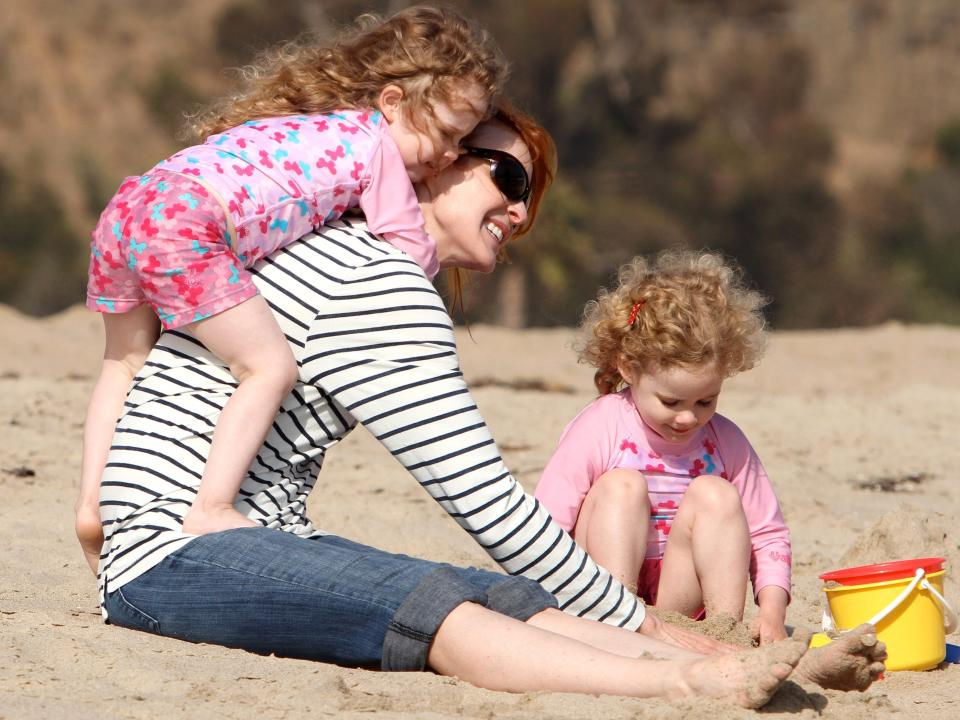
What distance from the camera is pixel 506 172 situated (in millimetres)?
2922

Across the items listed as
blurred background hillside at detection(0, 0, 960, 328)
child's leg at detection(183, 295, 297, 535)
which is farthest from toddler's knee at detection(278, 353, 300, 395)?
blurred background hillside at detection(0, 0, 960, 328)

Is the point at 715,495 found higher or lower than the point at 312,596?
higher

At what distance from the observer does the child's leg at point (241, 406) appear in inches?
98.2

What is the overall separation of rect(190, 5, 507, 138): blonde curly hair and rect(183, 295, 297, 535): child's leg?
0.56 metres

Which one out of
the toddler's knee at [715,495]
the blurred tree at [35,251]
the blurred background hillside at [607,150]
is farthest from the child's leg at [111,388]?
the blurred tree at [35,251]

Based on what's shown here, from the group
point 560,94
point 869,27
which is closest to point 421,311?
point 560,94

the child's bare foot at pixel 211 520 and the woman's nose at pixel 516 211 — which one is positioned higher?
the woman's nose at pixel 516 211

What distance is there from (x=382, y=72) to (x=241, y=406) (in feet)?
2.68

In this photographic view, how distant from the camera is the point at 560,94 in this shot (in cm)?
1714

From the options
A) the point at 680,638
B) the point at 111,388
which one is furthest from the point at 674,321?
the point at 111,388

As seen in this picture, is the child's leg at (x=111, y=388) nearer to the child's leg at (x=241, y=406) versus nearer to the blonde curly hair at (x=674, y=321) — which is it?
the child's leg at (x=241, y=406)

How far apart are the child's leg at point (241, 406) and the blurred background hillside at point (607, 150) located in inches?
431

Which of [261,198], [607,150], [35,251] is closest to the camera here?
[261,198]

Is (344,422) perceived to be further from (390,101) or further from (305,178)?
(390,101)
